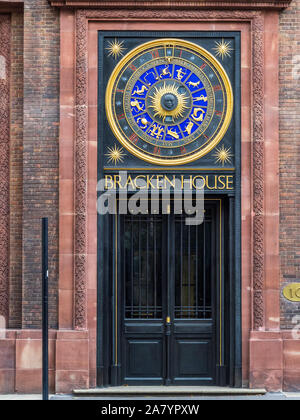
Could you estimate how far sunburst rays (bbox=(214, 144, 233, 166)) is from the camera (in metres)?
10.6

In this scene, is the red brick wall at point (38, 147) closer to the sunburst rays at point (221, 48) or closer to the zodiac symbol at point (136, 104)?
the zodiac symbol at point (136, 104)

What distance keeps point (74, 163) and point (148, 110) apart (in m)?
1.56

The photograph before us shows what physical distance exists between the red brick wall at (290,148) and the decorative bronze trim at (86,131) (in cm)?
37

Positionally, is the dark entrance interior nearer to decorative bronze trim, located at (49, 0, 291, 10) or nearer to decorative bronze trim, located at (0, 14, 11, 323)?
decorative bronze trim, located at (0, 14, 11, 323)

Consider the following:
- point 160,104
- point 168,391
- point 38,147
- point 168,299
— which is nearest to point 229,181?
point 160,104

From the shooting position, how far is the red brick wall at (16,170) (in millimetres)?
10656

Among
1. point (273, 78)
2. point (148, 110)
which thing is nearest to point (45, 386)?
point (148, 110)

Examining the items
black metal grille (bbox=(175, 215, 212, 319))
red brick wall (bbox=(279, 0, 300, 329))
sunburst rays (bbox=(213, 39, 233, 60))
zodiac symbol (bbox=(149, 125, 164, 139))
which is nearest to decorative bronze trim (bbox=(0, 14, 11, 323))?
zodiac symbol (bbox=(149, 125, 164, 139))

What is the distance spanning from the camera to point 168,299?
10.6 m

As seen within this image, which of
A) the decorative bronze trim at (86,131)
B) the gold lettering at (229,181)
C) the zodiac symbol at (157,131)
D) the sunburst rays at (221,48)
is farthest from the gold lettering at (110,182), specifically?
the sunburst rays at (221,48)

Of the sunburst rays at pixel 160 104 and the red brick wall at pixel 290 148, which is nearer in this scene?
the red brick wall at pixel 290 148

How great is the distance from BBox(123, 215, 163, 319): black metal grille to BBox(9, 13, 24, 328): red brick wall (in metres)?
1.84

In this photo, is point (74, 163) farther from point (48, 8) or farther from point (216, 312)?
point (216, 312)

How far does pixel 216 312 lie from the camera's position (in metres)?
10.7
